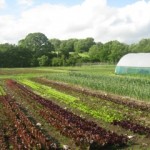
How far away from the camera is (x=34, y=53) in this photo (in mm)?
97938

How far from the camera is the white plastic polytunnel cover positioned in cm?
4169

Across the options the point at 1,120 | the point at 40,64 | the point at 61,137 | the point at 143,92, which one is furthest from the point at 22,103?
the point at 40,64

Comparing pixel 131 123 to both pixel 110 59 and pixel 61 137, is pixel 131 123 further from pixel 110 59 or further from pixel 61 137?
pixel 110 59

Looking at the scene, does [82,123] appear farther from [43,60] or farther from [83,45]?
[83,45]

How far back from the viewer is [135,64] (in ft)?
145

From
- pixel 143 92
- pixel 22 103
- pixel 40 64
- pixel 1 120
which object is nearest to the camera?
pixel 1 120

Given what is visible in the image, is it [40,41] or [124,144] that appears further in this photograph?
[40,41]

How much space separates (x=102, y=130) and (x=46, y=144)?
2326 mm

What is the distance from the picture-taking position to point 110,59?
91.8 metres

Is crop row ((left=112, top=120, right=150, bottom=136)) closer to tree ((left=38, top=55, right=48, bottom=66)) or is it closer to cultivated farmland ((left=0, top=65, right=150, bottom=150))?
cultivated farmland ((left=0, top=65, right=150, bottom=150))

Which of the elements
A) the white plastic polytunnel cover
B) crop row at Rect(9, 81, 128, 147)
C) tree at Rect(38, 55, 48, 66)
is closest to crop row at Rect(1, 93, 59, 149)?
crop row at Rect(9, 81, 128, 147)

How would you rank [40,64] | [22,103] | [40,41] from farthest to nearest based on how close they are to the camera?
[40,41] → [40,64] → [22,103]

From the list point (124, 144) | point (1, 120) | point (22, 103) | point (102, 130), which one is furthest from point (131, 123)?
point (22, 103)

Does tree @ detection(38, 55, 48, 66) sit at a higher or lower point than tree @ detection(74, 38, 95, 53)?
lower
